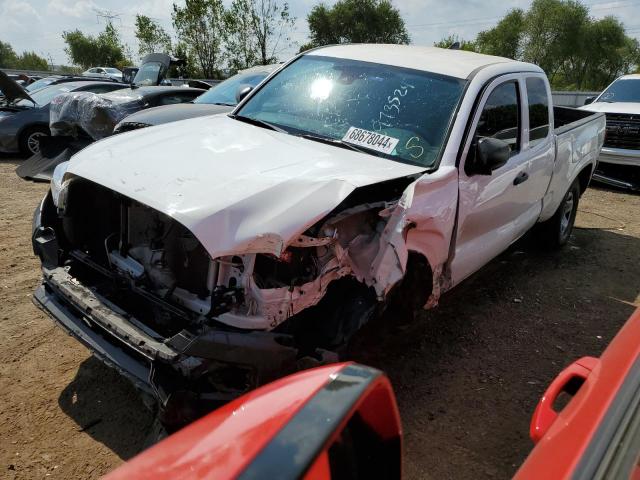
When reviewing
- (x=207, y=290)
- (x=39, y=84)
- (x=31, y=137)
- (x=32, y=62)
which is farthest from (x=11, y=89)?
(x=32, y=62)

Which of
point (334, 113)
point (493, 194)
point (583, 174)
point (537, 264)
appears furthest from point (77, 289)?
point (583, 174)

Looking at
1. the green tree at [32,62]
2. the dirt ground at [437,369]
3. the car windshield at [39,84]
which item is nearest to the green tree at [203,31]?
the car windshield at [39,84]

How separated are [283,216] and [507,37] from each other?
61.9 m

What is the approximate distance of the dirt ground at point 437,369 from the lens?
2.69 meters

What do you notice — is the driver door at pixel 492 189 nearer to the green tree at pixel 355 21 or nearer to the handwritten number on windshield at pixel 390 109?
the handwritten number on windshield at pixel 390 109

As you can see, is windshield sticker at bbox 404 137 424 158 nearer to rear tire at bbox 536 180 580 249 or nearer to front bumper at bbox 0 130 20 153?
rear tire at bbox 536 180 580 249

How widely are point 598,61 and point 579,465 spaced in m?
61.4

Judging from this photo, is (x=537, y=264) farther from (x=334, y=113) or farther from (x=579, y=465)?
(x=579, y=465)

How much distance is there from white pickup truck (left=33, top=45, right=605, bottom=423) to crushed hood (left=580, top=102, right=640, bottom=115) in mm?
6231

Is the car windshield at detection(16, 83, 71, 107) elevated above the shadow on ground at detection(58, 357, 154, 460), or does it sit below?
above

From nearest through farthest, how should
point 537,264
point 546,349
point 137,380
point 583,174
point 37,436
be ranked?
1. point 137,380
2. point 37,436
3. point 546,349
4. point 537,264
5. point 583,174

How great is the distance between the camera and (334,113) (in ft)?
11.8

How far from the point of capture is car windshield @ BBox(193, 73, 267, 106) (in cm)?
744

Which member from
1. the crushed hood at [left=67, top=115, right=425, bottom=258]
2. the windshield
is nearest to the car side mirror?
the crushed hood at [left=67, top=115, right=425, bottom=258]
